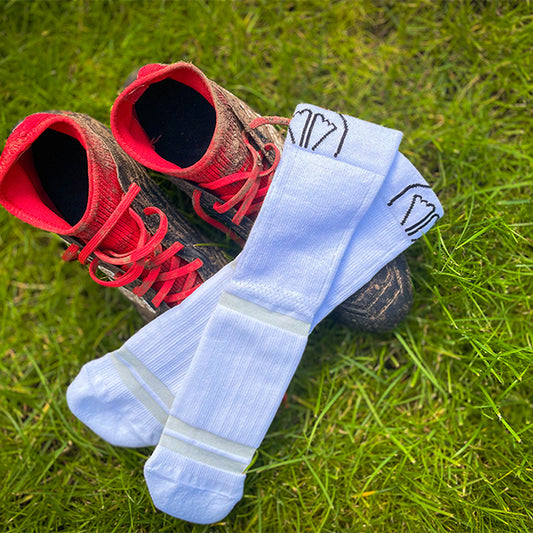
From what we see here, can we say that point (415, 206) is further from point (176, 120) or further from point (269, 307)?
point (176, 120)

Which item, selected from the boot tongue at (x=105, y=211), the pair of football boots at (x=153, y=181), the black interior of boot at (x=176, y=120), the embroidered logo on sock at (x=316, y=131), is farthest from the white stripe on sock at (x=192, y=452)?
the embroidered logo on sock at (x=316, y=131)

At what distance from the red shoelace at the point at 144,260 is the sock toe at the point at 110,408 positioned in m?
0.25

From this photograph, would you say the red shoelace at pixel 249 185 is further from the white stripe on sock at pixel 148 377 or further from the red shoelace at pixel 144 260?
the white stripe on sock at pixel 148 377

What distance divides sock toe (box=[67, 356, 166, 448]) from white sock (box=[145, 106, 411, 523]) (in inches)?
3.4

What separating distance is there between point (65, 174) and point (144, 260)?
0.33 meters

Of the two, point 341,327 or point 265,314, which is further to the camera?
point 341,327

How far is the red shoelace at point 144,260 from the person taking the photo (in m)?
1.16

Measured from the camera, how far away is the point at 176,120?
1.21m

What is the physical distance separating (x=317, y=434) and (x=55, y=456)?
85 cm

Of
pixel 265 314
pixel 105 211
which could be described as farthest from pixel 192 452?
pixel 105 211

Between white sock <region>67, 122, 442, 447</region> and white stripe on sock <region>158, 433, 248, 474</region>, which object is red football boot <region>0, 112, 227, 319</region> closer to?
white sock <region>67, 122, 442, 447</region>

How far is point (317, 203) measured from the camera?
1.15 m

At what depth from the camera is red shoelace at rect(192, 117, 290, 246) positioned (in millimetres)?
1162

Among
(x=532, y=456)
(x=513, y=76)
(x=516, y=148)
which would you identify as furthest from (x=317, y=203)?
(x=532, y=456)
